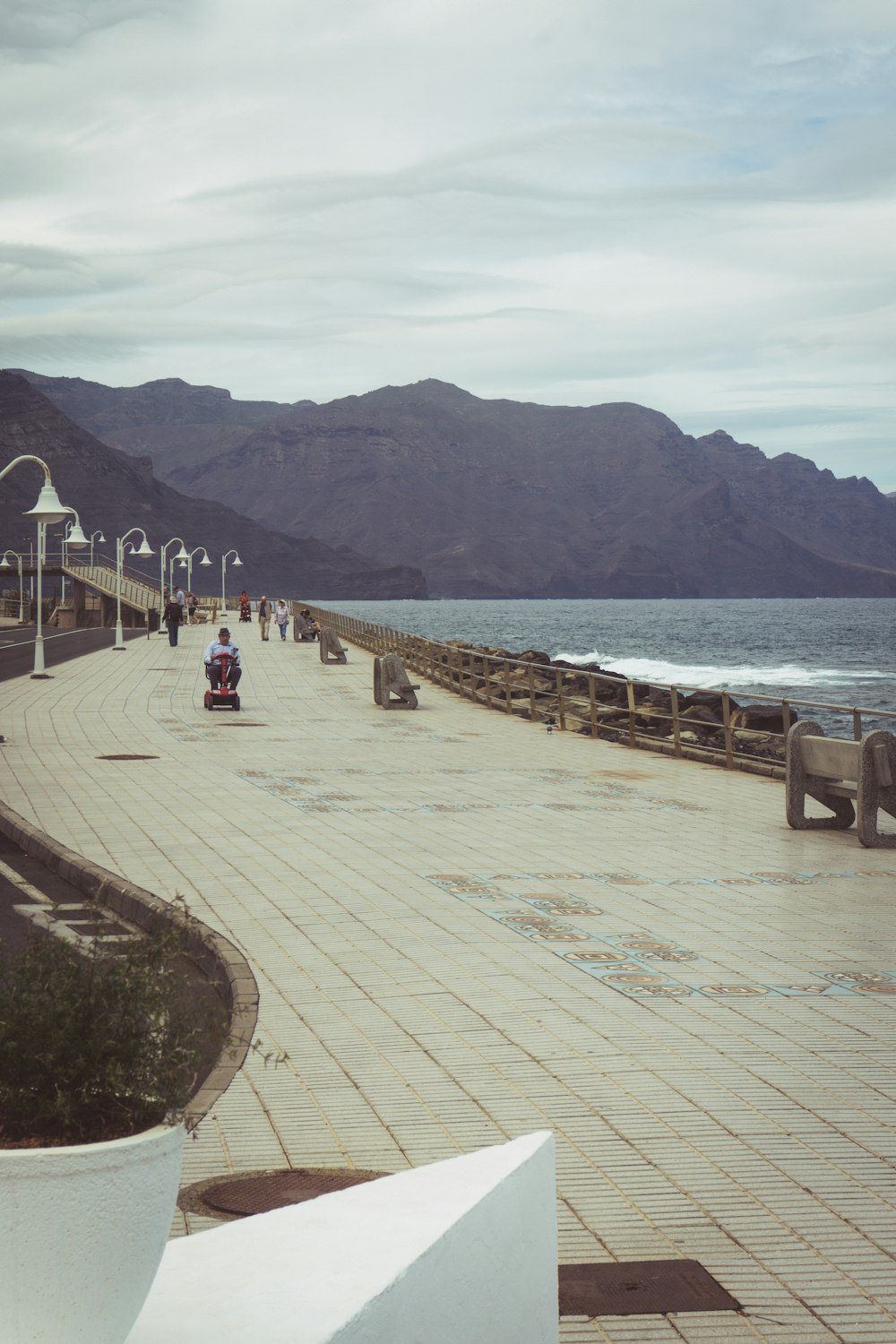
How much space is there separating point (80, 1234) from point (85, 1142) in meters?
0.15

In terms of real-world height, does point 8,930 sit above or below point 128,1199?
below

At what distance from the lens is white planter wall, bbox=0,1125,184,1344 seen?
249cm

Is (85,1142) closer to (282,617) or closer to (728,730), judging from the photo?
(728,730)

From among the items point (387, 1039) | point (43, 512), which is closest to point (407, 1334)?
point (387, 1039)

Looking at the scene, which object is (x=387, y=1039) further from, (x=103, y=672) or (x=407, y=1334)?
(x=103, y=672)

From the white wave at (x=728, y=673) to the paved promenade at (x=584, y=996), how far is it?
65023 millimetres

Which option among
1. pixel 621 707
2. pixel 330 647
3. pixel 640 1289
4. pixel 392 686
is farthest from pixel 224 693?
pixel 640 1289

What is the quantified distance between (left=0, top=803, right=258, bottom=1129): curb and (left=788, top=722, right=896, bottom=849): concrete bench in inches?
245

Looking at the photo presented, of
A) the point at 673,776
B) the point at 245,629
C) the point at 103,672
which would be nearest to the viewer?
the point at 673,776

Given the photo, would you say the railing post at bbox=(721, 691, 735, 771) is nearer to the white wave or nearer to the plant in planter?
the plant in planter

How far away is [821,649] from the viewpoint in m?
120

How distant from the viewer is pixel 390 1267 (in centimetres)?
301

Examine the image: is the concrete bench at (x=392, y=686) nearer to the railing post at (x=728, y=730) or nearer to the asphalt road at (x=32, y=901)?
the railing post at (x=728, y=730)

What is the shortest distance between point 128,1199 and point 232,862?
830cm
